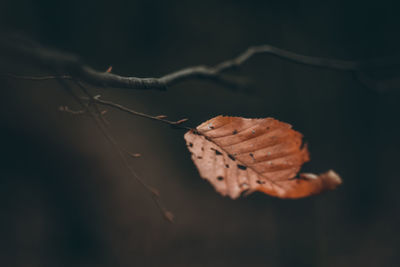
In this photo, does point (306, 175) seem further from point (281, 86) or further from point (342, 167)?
point (342, 167)

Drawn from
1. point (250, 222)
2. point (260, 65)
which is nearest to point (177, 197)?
point (250, 222)

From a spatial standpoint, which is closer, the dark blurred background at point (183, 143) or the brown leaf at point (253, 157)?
the brown leaf at point (253, 157)

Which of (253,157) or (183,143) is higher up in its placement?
(253,157)

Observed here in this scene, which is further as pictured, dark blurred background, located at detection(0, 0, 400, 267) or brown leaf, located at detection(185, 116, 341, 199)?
dark blurred background, located at detection(0, 0, 400, 267)

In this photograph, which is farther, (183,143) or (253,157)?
(183,143)
